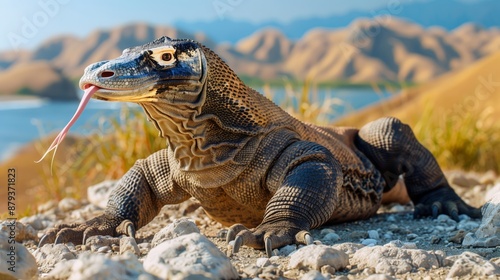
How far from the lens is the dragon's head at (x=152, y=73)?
15.8 feet

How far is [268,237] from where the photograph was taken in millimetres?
4820

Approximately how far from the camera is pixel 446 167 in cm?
1395

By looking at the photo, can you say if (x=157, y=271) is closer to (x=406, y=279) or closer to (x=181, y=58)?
(x=406, y=279)

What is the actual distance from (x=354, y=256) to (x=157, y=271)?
1.48m

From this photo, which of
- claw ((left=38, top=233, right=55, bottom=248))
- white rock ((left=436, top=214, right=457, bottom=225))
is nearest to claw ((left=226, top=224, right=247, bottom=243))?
claw ((left=38, top=233, right=55, bottom=248))

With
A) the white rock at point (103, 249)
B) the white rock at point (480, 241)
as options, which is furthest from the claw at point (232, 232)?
the white rock at point (480, 241)

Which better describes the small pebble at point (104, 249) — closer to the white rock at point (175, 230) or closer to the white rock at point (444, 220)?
the white rock at point (175, 230)

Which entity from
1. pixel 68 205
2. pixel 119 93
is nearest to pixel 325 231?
pixel 119 93

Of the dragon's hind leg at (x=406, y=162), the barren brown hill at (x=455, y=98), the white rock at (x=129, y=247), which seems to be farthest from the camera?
the barren brown hill at (x=455, y=98)

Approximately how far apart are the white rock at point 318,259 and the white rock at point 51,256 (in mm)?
1586

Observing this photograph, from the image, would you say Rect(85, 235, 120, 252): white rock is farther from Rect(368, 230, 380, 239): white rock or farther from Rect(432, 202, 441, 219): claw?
Rect(432, 202, 441, 219): claw

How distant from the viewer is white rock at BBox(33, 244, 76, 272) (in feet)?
15.7

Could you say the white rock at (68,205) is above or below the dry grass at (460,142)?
below

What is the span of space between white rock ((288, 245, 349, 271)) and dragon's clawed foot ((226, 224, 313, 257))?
394mm
